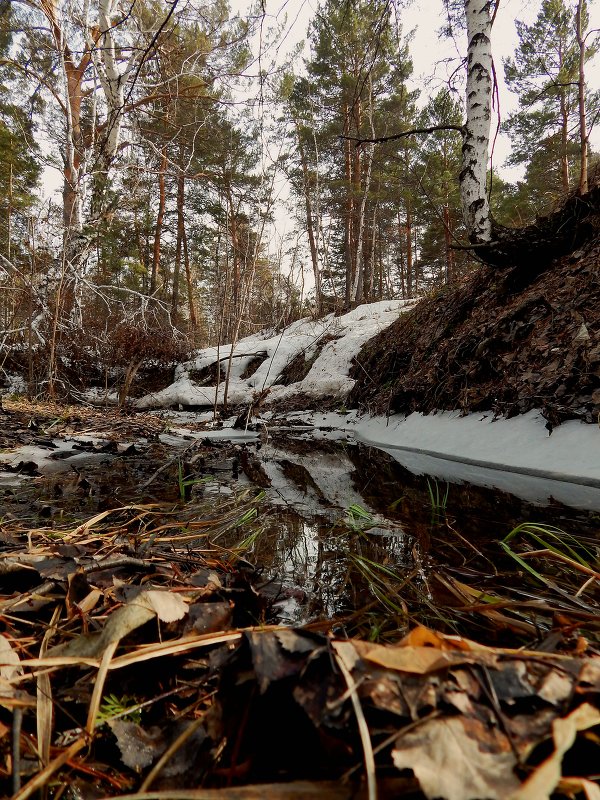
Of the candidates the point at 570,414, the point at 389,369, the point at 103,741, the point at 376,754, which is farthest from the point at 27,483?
the point at 389,369

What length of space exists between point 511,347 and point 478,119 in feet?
9.94

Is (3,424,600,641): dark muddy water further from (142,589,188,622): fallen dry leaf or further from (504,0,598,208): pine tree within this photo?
(504,0,598,208): pine tree

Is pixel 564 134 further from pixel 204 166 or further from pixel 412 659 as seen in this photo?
pixel 412 659

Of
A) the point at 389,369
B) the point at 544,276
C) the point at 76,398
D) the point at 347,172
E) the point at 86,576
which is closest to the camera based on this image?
the point at 86,576

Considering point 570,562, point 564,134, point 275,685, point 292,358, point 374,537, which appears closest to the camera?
point 275,685

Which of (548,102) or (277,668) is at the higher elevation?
(548,102)

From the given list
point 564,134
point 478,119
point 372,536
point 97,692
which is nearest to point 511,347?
point 372,536

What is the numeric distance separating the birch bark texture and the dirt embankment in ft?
2.07

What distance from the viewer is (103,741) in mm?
542

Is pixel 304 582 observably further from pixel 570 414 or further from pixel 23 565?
pixel 570 414

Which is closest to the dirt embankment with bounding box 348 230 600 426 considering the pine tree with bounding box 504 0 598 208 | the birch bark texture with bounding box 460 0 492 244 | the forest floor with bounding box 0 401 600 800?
the birch bark texture with bounding box 460 0 492 244

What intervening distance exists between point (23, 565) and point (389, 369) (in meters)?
4.93

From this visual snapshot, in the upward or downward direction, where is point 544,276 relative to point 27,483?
upward

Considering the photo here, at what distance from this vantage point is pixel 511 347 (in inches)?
133
